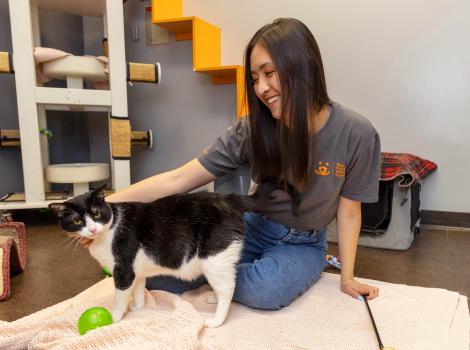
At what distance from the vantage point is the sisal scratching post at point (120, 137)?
198cm

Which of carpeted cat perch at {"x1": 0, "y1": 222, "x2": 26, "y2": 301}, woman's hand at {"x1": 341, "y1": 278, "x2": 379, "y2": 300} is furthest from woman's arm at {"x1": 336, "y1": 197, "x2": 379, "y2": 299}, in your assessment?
carpeted cat perch at {"x1": 0, "y1": 222, "x2": 26, "y2": 301}

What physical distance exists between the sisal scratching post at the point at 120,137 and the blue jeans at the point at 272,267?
3.42 feet

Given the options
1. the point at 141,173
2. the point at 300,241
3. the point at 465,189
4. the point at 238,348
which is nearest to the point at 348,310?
the point at 300,241

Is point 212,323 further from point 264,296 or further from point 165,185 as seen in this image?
point 165,185

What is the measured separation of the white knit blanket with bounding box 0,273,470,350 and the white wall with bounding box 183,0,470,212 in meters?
1.05

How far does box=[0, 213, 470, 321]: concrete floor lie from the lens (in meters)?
1.19

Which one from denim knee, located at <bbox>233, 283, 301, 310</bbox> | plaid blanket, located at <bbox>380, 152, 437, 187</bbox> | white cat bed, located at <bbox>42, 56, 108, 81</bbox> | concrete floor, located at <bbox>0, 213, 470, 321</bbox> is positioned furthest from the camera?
white cat bed, located at <bbox>42, 56, 108, 81</bbox>

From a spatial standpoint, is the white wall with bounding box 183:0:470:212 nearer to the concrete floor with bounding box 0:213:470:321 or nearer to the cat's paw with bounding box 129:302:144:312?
the concrete floor with bounding box 0:213:470:321

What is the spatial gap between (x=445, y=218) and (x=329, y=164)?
4.27 ft

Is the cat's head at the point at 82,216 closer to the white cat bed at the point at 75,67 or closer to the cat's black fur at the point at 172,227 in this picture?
the cat's black fur at the point at 172,227

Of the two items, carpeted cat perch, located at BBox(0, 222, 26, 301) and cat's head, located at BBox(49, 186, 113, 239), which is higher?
cat's head, located at BBox(49, 186, 113, 239)

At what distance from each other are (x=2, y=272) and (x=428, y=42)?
2.07 m

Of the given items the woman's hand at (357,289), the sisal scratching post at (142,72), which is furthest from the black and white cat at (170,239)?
the sisal scratching post at (142,72)

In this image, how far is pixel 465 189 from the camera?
6.34 ft
